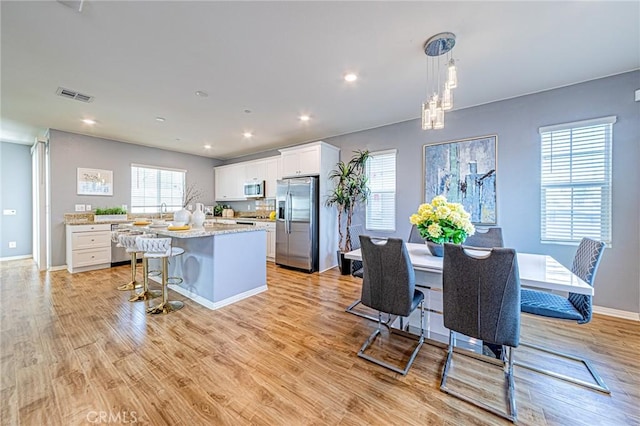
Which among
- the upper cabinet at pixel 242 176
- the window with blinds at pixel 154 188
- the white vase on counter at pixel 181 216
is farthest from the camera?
the upper cabinet at pixel 242 176

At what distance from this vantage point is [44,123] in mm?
4328

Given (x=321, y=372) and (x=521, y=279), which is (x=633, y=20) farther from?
(x=321, y=372)

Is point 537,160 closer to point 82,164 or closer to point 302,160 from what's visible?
point 302,160

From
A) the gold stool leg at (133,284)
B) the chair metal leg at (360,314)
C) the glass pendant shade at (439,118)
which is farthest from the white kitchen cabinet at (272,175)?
the glass pendant shade at (439,118)

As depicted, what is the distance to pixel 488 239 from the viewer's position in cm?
276

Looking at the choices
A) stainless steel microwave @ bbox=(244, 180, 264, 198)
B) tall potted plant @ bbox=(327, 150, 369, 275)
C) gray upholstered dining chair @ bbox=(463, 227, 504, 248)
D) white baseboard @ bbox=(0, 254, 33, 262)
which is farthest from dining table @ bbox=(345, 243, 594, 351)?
white baseboard @ bbox=(0, 254, 33, 262)

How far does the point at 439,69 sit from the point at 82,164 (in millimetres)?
6607

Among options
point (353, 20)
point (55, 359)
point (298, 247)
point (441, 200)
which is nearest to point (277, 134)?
point (298, 247)

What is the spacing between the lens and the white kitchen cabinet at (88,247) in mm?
4508

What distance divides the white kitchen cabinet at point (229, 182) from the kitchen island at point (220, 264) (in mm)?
3144

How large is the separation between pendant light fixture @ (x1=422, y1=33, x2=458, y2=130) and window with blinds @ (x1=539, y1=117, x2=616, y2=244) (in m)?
1.84

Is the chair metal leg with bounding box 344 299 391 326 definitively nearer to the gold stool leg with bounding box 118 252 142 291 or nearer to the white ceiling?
the white ceiling

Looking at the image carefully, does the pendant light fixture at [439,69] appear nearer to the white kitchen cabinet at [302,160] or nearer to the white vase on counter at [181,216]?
the white kitchen cabinet at [302,160]

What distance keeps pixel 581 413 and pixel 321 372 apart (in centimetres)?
163
